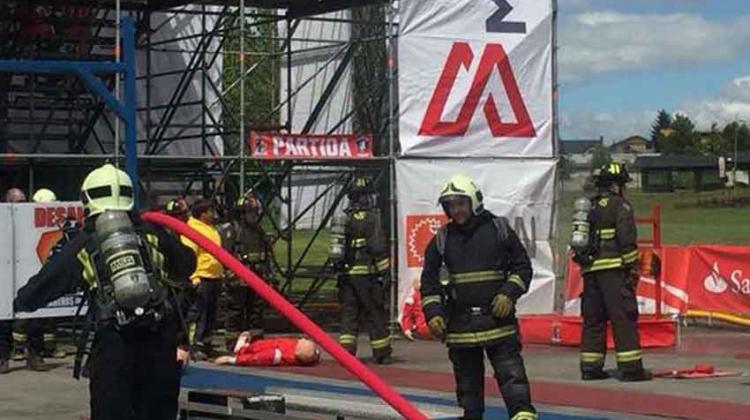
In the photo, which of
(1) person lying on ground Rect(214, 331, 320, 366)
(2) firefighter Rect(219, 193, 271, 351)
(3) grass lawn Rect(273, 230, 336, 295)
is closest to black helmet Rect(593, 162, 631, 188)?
(1) person lying on ground Rect(214, 331, 320, 366)

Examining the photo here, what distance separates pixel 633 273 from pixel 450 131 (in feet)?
17.8

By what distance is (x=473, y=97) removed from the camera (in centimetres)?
1822

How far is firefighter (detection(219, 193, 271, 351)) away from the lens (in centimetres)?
1614

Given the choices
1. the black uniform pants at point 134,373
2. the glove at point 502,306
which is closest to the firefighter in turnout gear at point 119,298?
the black uniform pants at point 134,373

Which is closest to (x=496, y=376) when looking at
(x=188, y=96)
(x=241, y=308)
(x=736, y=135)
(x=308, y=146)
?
(x=241, y=308)

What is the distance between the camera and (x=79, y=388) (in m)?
13.1

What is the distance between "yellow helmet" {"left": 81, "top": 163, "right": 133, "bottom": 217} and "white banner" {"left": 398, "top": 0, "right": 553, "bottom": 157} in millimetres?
11139

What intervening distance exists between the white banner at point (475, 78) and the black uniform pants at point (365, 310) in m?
3.44

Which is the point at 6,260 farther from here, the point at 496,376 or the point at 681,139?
the point at 681,139

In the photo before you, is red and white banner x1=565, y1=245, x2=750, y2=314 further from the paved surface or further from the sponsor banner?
the paved surface

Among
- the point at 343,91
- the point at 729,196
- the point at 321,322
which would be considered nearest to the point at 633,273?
the point at 321,322

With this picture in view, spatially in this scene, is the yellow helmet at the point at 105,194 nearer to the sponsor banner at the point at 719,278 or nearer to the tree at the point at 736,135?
the sponsor banner at the point at 719,278

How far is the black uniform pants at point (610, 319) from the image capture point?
1306cm

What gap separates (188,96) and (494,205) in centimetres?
762
